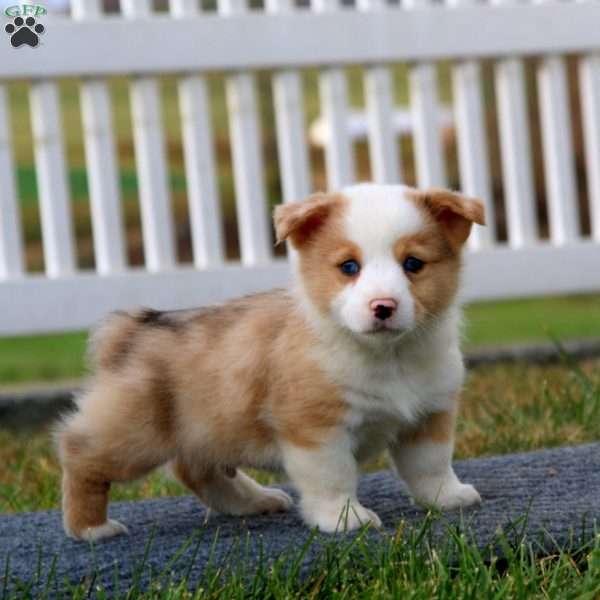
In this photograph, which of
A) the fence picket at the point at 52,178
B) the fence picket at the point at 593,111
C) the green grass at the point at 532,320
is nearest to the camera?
the fence picket at the point at 52,178

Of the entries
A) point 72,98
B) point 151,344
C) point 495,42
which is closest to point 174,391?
point 151,344

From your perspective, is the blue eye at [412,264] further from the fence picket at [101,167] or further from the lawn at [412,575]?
the fence picket at [101,167]

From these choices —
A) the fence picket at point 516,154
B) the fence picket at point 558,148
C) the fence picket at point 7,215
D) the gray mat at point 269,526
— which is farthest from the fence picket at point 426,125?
the gray mat at point 269,526

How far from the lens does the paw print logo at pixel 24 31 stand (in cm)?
542

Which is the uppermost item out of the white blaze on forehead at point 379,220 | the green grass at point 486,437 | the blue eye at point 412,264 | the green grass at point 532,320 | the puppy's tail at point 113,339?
the white blaze on forehead at point 379,220

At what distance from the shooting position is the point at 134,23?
5.59m

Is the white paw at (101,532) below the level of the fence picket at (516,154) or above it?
below

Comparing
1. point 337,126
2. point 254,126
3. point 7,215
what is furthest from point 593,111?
point 7,215

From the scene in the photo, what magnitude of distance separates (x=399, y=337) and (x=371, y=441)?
0.32 m

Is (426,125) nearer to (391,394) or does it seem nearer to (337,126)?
(337,126)

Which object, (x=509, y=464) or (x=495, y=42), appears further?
(x=495, y=42)

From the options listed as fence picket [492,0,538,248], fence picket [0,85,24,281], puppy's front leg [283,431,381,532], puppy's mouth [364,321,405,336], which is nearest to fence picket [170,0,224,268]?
fence picket [0,85,24,281]

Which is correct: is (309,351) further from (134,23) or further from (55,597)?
(134,23)

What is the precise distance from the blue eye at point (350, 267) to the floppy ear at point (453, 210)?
24 centimetres
